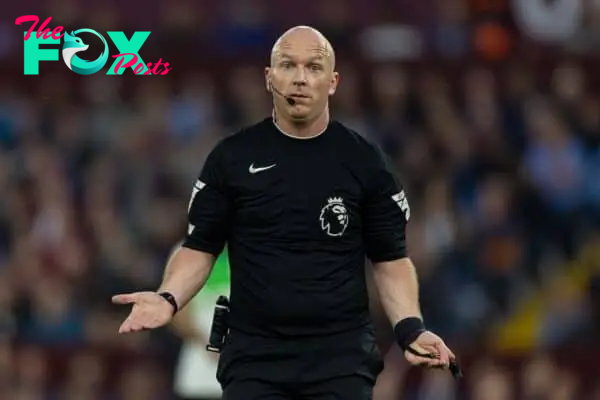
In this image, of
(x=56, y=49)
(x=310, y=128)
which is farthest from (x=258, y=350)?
(x=56, y=49)

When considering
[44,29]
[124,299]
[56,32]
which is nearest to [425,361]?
[124,299]

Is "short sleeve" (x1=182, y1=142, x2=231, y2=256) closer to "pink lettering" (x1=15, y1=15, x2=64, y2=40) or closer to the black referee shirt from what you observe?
the black referee shirt

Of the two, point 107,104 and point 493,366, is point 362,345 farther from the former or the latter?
point 107,104

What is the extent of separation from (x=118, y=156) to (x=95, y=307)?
1.59 m

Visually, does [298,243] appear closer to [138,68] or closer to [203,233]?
[203,233]

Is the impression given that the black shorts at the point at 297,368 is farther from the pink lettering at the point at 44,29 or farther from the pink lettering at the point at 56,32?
the pink lettering at the point at 44,29

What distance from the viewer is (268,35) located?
15.4 metres

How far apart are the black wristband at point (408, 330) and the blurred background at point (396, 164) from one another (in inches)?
204

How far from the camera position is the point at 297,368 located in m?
6.70

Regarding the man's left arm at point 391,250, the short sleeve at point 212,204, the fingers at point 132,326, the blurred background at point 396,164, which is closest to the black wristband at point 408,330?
the man's left arm at point 391,250

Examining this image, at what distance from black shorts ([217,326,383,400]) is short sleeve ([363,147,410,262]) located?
395mm

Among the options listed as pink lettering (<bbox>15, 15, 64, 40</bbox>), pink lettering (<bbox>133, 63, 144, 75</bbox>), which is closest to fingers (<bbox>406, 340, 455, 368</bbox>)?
pink lettering (<bbox>15, 15, 64, 40</bbox>)

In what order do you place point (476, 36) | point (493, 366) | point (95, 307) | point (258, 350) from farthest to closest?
point (476, 36) → point (95, 307) → point (493, 366) → point (258, 350)

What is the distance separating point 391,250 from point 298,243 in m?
0.43
